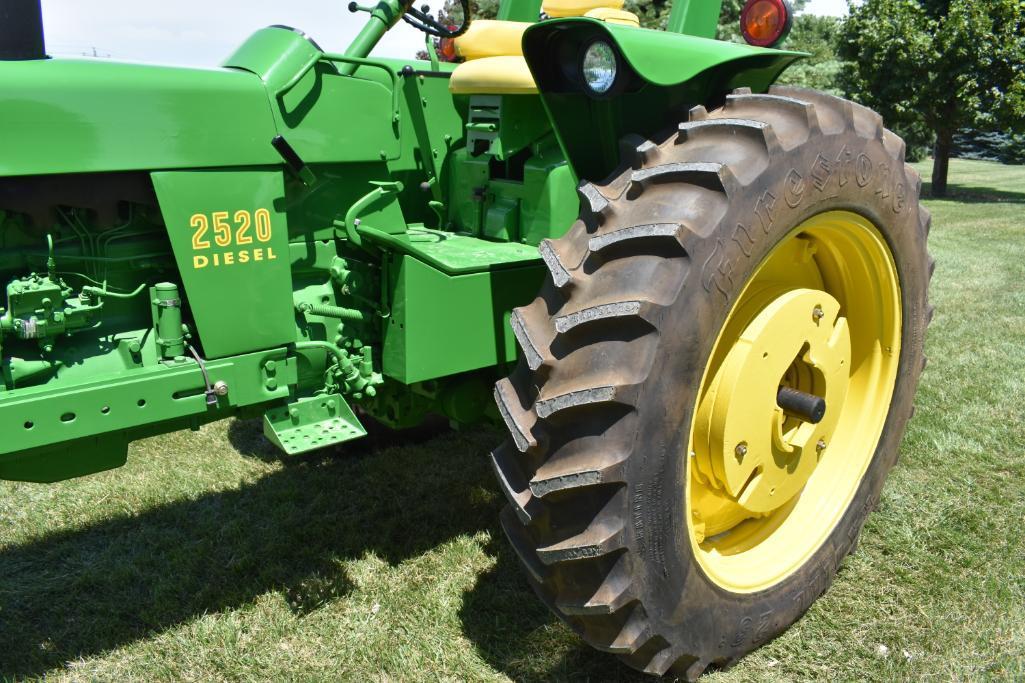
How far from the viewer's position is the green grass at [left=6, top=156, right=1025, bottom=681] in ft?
8.11

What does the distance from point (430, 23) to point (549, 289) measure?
1.44 meters

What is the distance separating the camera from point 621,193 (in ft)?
6.85

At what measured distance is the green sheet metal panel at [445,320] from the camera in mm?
2393

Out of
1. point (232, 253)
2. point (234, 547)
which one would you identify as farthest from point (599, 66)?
point (234, 547)

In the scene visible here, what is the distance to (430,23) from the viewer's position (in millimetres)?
3004

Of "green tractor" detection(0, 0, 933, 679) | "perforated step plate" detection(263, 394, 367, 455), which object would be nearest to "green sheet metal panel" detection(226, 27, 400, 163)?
"green tractor" detection(0, 0, 933, 679)

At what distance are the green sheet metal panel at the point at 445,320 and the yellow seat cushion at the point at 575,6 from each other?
1.32 meters

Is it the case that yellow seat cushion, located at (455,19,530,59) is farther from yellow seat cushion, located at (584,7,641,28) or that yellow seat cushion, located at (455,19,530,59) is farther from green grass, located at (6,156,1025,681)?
green grass, located at (6,156,1025,681)

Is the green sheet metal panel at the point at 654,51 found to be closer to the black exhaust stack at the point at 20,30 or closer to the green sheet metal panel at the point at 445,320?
the green sheet metal panel at the point at 445,320

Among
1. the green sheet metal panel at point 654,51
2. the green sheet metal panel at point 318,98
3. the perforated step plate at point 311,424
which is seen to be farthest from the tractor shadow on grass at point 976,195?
the perforated step plate at point 311,424

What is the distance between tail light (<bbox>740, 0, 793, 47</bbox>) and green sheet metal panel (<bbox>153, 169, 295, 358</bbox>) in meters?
1.55

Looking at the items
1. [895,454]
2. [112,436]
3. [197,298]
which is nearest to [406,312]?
[197,298]

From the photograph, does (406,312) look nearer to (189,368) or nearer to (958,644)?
(189,368)

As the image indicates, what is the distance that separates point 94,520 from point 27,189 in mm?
1682
